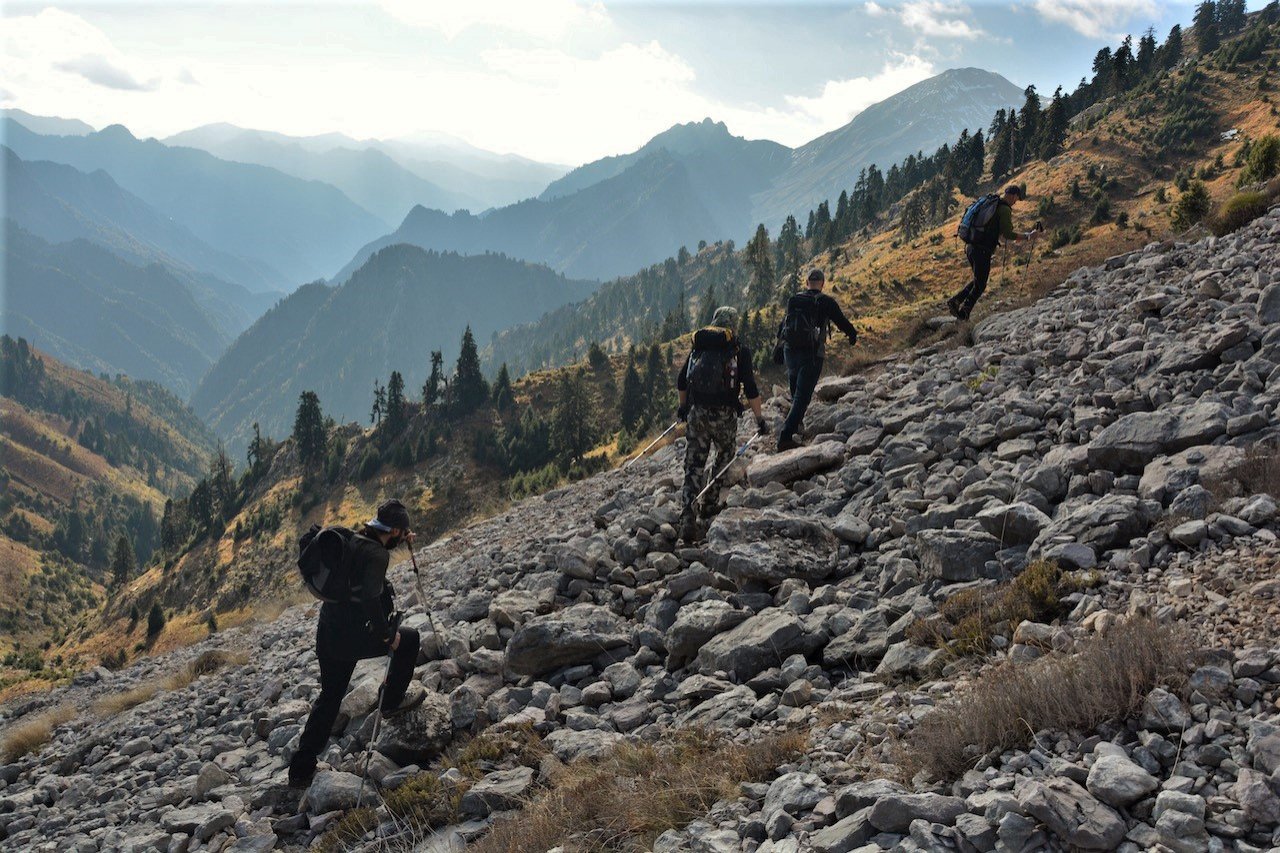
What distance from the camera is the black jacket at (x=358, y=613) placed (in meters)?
7.72

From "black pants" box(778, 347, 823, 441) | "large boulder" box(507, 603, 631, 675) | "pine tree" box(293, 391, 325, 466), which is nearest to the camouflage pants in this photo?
"black pants" box(778, 347, 823, 441)

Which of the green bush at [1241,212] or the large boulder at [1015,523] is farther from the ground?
the green bush at [1241,212]

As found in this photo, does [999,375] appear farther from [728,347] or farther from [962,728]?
[962,728]

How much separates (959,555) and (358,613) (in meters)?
6.41

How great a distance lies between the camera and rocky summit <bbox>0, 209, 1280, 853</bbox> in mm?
3635

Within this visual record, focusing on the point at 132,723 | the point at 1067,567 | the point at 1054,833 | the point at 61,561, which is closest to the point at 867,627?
the point at 1067,567

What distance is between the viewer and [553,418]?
105188mm

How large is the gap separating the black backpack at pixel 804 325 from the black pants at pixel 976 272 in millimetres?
5309

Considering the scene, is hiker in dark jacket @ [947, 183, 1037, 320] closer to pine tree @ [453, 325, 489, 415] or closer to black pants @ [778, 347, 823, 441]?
black pants @ [778, 347, 823, 441]

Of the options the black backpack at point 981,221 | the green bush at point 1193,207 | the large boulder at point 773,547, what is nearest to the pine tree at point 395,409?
the green bush at point 1193,207

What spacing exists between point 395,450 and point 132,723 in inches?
4515

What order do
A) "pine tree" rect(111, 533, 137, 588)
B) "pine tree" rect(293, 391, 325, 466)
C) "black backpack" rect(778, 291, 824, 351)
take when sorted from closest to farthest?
"black backpack" rect(778, 291, 824, 351)
"pine tree" rect(293, 391, 325, 466)
"pine tree" rect(111, 533, 137, 588)

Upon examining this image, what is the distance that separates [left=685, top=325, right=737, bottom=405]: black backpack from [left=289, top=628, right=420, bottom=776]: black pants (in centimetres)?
564

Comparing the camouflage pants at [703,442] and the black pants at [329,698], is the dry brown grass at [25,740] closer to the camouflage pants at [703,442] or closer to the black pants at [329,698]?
the black pants at [329,698]
